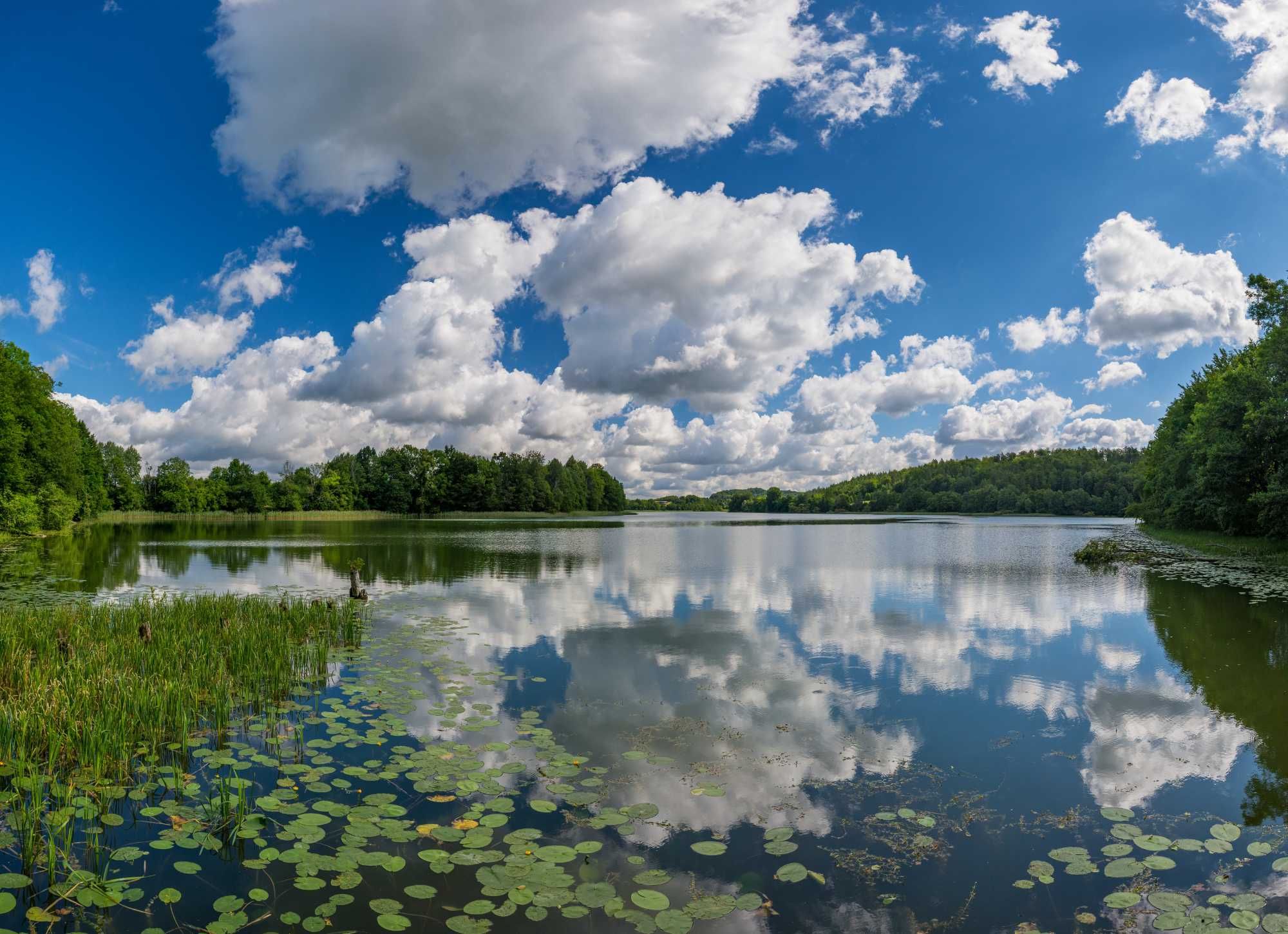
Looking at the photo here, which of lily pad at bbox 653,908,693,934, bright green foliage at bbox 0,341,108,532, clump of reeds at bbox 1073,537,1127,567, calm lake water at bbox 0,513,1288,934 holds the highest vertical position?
bright green foliage at bbox 0,341,108,532

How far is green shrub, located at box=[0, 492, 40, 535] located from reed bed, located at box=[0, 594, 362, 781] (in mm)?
35560

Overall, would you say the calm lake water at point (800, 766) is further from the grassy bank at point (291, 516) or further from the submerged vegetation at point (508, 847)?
the grassy bank at point (291, 516)

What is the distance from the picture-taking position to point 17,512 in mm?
42312

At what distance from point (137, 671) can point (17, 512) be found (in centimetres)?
4429

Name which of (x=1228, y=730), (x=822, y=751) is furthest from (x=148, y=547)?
(x=1228, y=730)

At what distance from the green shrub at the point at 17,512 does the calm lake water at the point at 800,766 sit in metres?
30.7

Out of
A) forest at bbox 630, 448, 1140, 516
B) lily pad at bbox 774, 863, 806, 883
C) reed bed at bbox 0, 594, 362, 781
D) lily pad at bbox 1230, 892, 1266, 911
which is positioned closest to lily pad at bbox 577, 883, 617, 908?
lily pad at bbox 774, 863, 806, 883

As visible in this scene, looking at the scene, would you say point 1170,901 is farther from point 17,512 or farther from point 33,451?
point 33,451

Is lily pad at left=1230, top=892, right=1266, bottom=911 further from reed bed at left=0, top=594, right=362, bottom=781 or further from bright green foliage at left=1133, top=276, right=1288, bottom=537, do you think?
bright green foliage at left=1133, top=276, right=1288, bottom=537

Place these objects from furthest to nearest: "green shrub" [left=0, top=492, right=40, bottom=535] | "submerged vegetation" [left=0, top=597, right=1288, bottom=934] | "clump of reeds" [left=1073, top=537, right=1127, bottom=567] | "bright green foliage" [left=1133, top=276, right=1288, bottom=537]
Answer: "green shrub" [left=0, top=492, right=40, bottom=535]
"clump of reeds" [left=1073, top=537, right=1127, bottom=567]
"bright green foliage" [left=1133, top=276, right=1288, bottom=537]
"submerged vegetation" [left=0, top=597, right=1288, bottom=934]

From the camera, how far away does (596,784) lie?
671 centimetres

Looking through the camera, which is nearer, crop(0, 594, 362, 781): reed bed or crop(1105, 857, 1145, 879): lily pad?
crop(1105, 857, 1145, 879): lily pad

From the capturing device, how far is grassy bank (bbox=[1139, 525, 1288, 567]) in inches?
1175

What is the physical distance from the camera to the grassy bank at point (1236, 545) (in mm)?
29844
